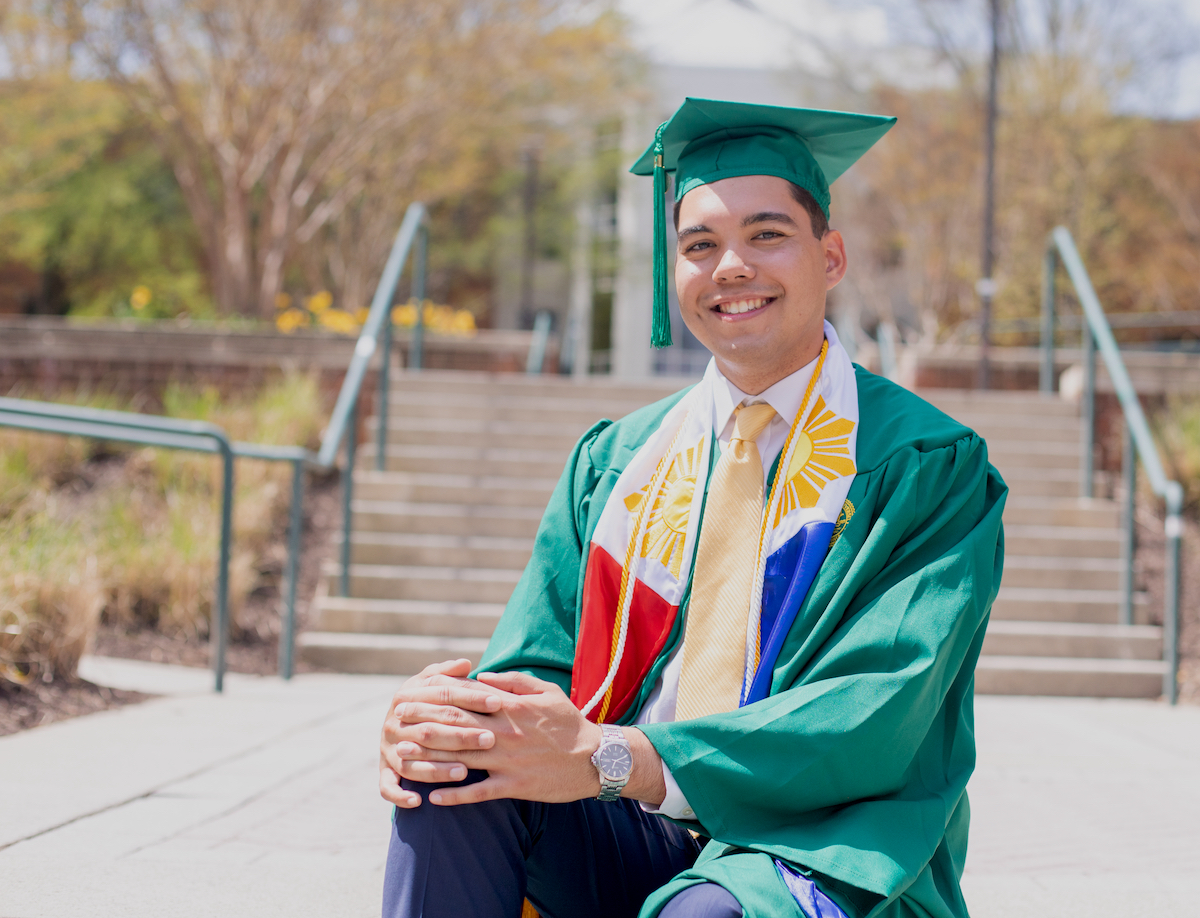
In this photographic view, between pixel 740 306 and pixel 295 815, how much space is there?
6.09 ft

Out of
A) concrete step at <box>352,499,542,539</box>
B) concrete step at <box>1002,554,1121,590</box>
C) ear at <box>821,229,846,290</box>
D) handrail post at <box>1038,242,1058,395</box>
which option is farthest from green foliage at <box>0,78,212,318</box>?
ear at <box>821,229,846,290</box>

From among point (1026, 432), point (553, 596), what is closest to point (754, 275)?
point (553, 596)

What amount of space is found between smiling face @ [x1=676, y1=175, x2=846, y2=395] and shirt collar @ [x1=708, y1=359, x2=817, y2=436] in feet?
0.09

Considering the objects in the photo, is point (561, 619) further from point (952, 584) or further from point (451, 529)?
point (451, 529)

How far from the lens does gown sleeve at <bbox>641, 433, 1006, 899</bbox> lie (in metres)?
1.45

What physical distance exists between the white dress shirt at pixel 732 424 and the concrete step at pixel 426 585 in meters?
3.85

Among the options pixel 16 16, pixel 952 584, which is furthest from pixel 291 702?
pixel 16 16

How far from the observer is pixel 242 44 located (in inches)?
408

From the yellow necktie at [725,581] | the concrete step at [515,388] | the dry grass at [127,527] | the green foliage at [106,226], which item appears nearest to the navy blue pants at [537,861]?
the yellow necktie at [725,581]

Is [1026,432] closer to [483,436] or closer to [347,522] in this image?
[483,436]

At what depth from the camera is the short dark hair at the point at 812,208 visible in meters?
1.79

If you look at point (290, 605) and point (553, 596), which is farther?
point (290, 605)

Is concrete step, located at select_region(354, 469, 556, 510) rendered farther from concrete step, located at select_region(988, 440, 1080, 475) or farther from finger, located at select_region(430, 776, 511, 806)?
finger, located at select_region(430, 776, 511, 806)

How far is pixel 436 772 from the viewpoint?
146cm
